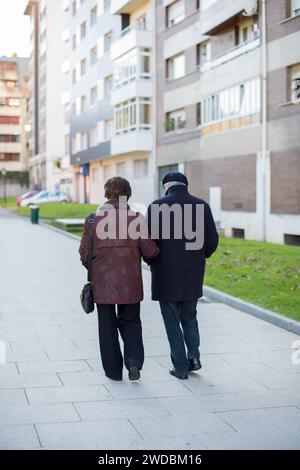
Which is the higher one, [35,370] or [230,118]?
[230,118]

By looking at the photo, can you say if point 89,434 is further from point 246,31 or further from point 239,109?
point 246,31

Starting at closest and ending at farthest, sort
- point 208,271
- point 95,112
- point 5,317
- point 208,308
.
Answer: point 5,317 → point 208,308 → point 208,271 → point 95,112

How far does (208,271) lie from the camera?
14.9 m

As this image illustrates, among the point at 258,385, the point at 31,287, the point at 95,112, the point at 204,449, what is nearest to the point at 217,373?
the point at 258,385

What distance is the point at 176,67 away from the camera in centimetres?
3606

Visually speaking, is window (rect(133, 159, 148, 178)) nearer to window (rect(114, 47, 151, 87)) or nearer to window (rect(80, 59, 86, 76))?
window (rect(114, 47, 151, 87))

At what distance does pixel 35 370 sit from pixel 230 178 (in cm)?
2197

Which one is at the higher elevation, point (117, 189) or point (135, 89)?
point (135, 89)

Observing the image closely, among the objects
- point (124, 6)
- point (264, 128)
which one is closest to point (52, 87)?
point (124, 6)

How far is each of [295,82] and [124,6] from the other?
66.8 ft

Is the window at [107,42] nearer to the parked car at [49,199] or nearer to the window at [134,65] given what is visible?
the window at [134,65]

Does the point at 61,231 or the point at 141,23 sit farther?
the point at 141,23

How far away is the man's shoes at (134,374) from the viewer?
650 centimetres

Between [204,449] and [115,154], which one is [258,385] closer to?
[204,449]
